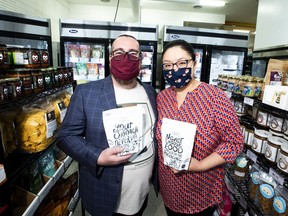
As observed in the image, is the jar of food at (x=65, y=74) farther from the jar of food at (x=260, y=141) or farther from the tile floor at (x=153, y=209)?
the jar of food at (x=260, y=141)

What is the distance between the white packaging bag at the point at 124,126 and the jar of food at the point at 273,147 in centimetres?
99

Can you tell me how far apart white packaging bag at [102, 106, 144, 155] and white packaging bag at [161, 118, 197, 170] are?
15 cm

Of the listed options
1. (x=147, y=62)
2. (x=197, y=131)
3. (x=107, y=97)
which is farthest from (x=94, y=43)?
→ (x=197, y=131)

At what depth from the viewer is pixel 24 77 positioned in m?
1.26

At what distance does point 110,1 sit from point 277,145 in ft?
16.5

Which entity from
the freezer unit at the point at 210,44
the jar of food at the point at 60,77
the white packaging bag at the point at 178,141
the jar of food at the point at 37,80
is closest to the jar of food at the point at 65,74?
the jar of food at the point at 60,77

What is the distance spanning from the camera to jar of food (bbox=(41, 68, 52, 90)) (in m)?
1.52

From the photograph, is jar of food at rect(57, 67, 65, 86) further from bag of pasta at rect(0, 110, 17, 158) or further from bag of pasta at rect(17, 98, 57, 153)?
bag of pasta at rect(0, 110, 17, 158)

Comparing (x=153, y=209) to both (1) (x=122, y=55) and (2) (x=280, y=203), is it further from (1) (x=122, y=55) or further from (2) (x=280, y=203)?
(1) (x=122, y=55)

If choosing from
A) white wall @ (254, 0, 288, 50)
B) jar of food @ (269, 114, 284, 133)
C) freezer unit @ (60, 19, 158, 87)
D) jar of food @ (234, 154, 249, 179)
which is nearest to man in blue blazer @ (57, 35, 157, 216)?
jar of food @ (269, 114, 284, 133)

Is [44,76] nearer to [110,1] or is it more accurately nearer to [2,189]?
[2,189]

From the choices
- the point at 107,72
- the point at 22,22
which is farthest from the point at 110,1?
the point at 22,22

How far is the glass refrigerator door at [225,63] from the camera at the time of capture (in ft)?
13.4

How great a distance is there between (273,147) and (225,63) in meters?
3.18
